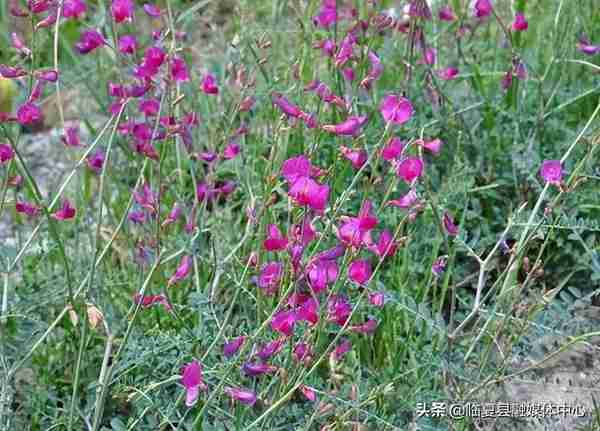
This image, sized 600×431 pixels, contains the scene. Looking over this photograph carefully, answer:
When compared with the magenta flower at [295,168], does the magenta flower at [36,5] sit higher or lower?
higher

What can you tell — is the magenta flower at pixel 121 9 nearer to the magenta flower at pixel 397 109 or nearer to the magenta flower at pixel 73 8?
the magenta flower at pixel 73 8

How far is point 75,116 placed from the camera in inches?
161

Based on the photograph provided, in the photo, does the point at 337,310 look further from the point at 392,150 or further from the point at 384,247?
the point at 392,150

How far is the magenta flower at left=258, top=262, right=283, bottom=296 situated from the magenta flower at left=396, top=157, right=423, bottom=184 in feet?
0.92

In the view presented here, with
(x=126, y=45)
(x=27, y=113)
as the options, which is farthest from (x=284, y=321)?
(x=126, y=45)

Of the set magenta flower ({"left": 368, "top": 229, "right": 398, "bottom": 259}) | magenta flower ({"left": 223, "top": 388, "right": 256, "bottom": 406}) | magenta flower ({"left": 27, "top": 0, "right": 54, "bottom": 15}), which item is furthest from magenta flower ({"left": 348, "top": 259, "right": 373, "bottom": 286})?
magenta flower ({"left": 27, "top": 0, "right": 54, "bottom": 15})

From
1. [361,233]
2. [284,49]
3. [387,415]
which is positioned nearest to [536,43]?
[284,49]

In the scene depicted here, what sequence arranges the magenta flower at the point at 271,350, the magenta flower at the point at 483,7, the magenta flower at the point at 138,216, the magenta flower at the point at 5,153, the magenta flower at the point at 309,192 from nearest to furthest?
the magenta flower at the point at 309,192 < the magenta flower at the point at 271,350 < the magenta flower at the point at 5,153 < the magenta flower at the point at 138,216 < the magenta flower at the point at 483,7

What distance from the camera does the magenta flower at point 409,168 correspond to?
173 centimetres

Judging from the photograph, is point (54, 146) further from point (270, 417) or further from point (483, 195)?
point (270, 417)

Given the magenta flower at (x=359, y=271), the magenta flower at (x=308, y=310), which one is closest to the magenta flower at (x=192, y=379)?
the magenta flower at (x=308, y=310)

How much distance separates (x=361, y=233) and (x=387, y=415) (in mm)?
576

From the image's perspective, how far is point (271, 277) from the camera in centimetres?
183

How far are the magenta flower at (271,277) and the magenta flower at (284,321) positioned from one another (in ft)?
0.42
